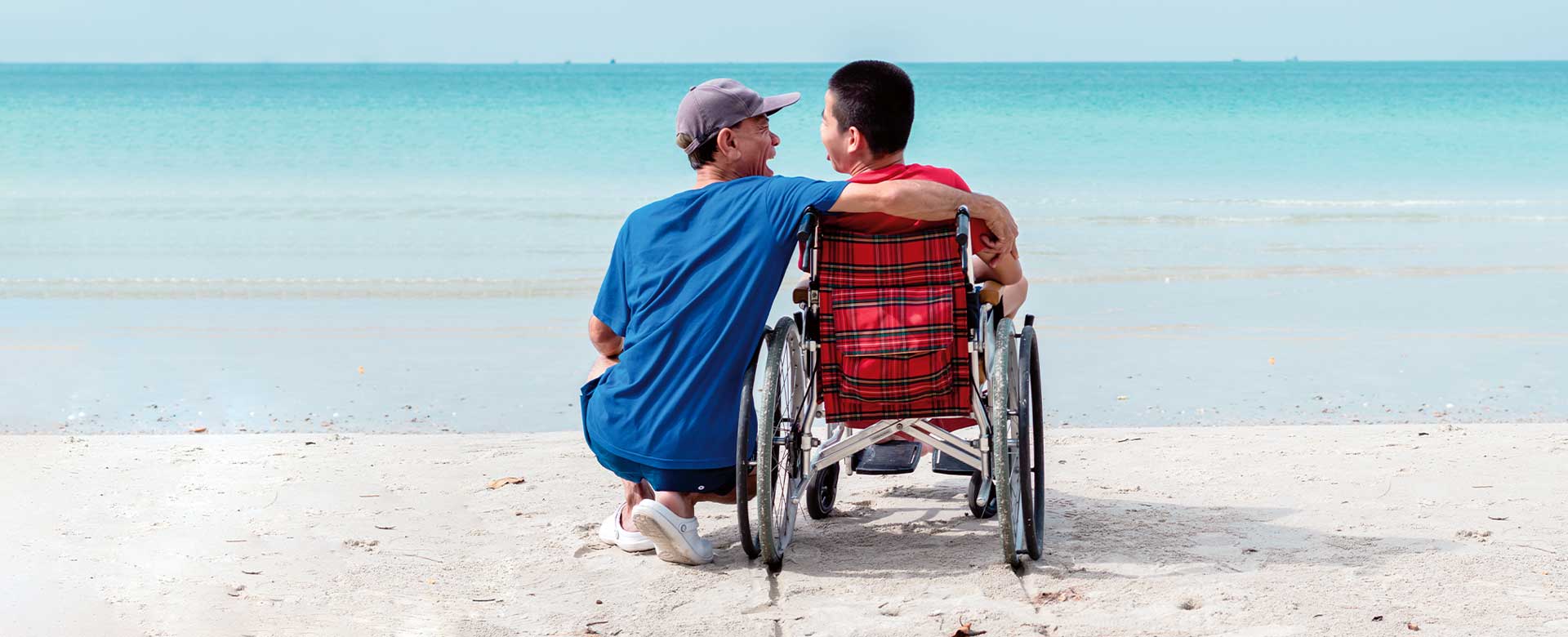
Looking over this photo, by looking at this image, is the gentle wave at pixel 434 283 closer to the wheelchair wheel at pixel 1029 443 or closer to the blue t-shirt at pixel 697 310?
the blue t-shirt at pixel 697 310

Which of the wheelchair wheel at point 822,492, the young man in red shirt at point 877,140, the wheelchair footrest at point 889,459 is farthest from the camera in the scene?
the wheelchair wheel at point 822,492

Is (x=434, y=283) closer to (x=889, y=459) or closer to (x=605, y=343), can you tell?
(x=605, y=343)

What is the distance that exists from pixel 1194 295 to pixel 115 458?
6.28m

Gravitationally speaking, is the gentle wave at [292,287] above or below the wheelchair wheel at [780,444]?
below

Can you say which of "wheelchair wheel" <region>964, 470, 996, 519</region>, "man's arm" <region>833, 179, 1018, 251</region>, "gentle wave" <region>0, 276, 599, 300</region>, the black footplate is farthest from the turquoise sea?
"man's arm" <region>833, 179, 1018, 251</region>

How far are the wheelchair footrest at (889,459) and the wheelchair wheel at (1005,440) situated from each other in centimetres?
28

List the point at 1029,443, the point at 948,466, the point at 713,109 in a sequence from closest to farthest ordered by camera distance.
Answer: the point at 1029,443, the point at 713,109, the point at 948,466

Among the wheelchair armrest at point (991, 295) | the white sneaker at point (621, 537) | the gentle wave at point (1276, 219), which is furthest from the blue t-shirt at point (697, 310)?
the gentle wave at point (1276, 219)

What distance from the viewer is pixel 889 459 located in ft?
11.2

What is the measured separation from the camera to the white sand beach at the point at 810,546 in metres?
2.94

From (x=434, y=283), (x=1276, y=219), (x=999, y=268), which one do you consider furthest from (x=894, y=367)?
(x=1276, y=219)

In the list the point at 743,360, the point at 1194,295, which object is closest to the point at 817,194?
the point at 743,360

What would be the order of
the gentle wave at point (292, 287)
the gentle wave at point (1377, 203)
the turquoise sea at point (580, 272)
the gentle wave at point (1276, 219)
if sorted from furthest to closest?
1. the gentle wave at point (1377, 203)
2. the gentle wave at point (1276, 219)
3. the gentle wave at point (292, 287)
4. the turquoise sea at point (580, 272)

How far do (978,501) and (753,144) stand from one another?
3.83 feet
